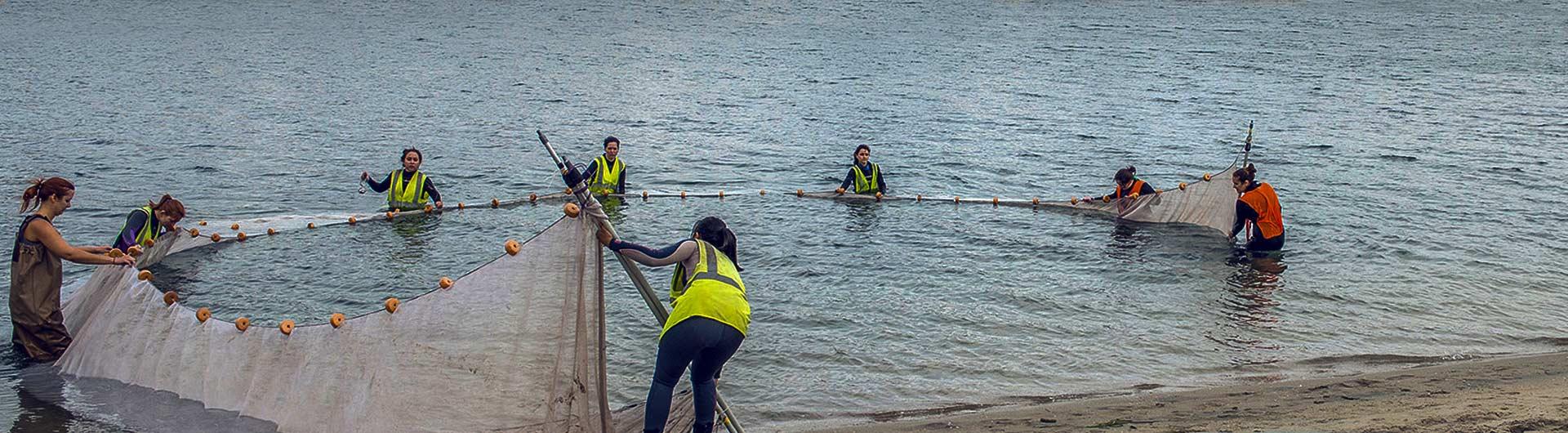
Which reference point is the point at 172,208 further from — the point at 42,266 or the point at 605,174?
the point at 605,174

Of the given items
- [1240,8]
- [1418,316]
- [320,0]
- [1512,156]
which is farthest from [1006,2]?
[1418,316]

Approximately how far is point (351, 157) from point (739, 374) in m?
14.9

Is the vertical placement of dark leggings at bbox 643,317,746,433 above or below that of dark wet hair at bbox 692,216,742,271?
below

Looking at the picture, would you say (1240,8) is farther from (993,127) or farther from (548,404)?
(548,404)

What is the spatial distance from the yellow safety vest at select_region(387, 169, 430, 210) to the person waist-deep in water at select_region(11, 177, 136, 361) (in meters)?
6.69

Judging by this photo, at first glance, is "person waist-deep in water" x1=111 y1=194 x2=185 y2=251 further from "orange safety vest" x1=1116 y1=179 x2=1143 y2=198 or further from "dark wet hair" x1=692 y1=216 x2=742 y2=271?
"orange safety vest" x1=1116 y1=179 x2=1143 y2=198

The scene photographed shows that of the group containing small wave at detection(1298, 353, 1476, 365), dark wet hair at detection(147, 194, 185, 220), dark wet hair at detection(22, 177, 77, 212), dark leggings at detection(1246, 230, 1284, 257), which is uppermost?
dark wet hair at detection(22, 177, 77, 212)

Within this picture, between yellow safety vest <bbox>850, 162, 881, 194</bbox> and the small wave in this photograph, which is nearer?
the small wave

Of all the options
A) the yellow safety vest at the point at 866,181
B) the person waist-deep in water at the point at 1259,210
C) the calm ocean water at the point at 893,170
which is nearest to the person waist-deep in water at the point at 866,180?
the yellow safety vest at the point at 866,181

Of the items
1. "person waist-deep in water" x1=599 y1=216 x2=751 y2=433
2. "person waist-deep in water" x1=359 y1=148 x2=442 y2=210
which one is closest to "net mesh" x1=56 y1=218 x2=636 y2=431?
"person waist-deep in water" x1=599 y1=216 x2=751 y2=433

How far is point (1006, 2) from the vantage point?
239ft

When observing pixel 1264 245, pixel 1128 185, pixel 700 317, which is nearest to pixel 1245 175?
pixel 1264 245

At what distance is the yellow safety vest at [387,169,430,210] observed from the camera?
59.3 feet

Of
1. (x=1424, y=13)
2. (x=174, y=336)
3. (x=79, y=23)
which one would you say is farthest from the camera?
(x=1424, y=13)
